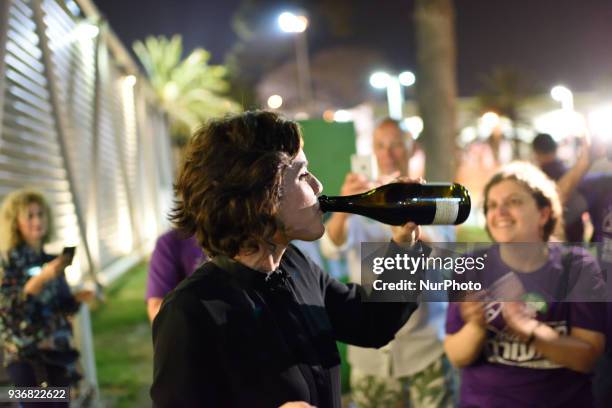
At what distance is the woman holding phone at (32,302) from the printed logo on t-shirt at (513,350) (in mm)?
2134

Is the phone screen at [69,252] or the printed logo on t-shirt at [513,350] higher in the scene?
the phone screen at [69,252]

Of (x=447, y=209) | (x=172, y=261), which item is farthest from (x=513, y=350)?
(x=172, y=261)

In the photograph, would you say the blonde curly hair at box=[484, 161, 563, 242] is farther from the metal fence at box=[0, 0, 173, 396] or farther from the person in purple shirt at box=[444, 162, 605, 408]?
the metal fence at box=[0, 0, 173, 396]

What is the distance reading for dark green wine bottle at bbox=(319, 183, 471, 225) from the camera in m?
1.52

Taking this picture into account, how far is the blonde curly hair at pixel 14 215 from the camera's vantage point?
335 centimetres

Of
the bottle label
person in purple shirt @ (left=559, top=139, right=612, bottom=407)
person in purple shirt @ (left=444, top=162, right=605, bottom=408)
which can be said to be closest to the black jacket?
the bottle label

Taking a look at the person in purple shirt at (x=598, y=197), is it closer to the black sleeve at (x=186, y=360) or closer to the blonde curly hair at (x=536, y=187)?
the blonde curly hair at (x=536, y=187)

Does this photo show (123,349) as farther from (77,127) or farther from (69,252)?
(77,127)

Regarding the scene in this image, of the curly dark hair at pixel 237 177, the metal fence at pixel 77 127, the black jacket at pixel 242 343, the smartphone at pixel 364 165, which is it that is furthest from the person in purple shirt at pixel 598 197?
the metal fence at pixel 77 127

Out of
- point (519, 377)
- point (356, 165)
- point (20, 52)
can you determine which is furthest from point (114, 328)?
point (519, 377)

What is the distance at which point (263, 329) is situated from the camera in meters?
1.39

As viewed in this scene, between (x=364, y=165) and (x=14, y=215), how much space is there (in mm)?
2143

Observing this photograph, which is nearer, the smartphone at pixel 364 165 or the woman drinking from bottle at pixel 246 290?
the woman drinking from bottle at pixel 246 290

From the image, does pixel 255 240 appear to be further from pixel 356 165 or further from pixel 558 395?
pixel 356 165
